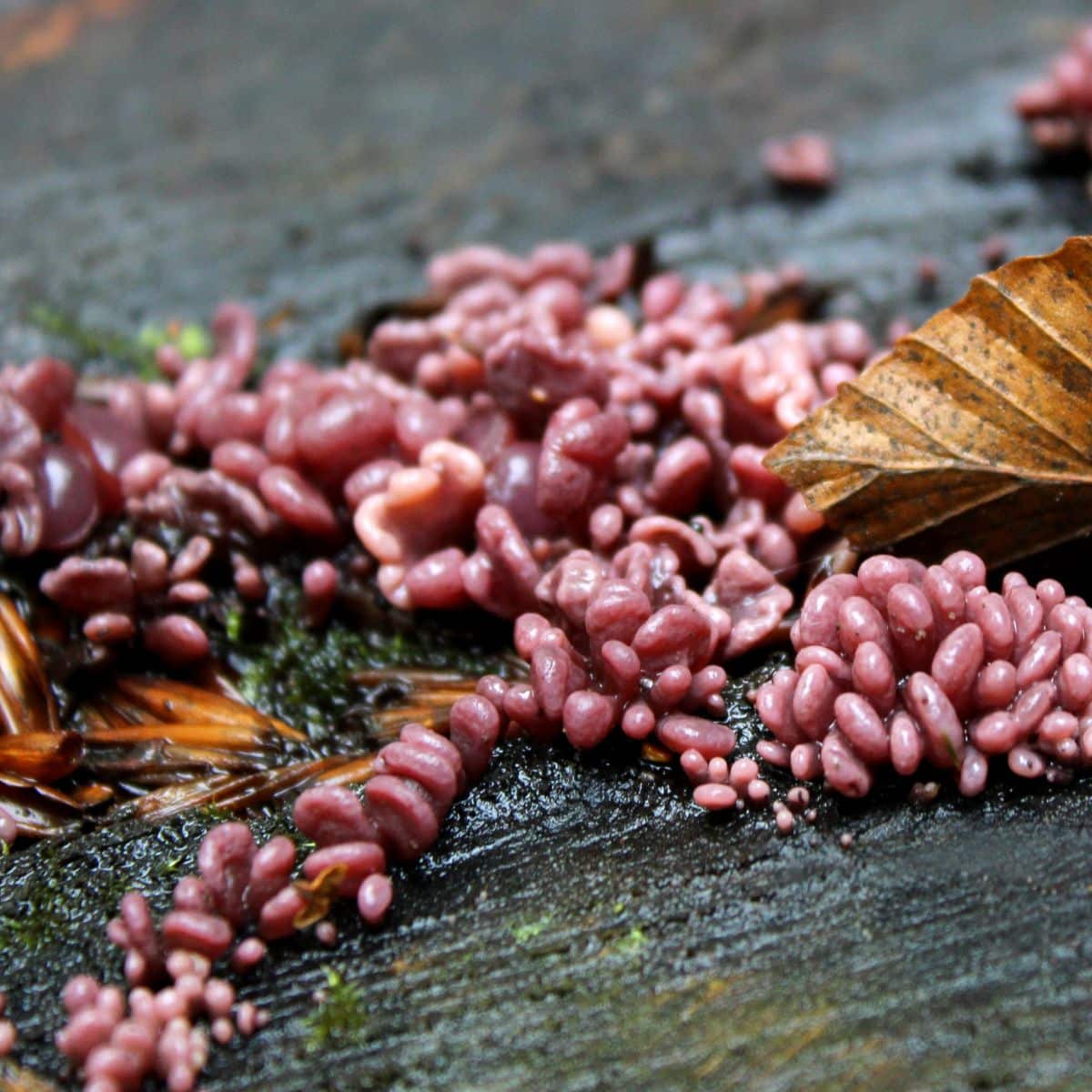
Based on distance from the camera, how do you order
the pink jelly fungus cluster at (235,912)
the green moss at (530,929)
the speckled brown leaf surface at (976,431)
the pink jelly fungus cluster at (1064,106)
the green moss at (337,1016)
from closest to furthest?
the pink jelly fungus cluster at (235,912)
the green moss at (337,1016)
the green moss at (530,929)
the speckled brown leaf surface at (976,431)
the pink jelly fungus cluster at (1064,106)

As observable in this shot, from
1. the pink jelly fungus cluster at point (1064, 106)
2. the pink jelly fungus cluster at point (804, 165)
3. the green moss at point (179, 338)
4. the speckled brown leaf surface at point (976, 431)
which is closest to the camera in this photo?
the speckled brown leaf surface at point (976, 431)

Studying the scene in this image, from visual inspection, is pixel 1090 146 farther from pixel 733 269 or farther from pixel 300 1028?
pixel 300 1028

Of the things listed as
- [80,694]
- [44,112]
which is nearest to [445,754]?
[80,694]

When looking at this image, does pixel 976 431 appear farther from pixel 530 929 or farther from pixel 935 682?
pixel 530 929

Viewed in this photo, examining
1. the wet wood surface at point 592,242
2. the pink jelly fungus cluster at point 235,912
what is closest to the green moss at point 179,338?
the wet wood surface at point 592,242

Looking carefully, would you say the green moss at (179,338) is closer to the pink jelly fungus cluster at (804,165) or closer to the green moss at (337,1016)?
the pink jelly fungus cluster at (804,165)

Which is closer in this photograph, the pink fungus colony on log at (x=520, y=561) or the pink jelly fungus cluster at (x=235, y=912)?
the pink jelly fungus cluster at (x=235, y=912)
